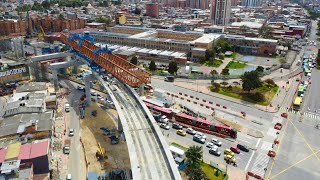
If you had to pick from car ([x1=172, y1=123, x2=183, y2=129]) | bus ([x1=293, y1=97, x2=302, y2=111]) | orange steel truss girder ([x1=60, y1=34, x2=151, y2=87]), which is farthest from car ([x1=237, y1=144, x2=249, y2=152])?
bus ([x1=293, y1=97, x2=302, y2=111])

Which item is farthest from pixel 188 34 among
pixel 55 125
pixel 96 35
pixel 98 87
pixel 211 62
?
pixel 55 125

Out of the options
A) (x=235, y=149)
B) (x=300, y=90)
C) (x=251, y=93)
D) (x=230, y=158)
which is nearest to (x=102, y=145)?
(x=230, y=158)

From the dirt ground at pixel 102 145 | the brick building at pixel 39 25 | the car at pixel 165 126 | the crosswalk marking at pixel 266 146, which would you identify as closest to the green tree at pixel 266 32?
the brick building at pixel 39 25

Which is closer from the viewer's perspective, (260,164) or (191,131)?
(260,164)

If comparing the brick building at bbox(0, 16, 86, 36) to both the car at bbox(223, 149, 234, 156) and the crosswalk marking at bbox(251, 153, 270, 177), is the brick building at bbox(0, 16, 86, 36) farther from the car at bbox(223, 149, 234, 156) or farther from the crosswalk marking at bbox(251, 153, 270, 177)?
the crosswalk marking at bbox(251, 153, 270, 177)

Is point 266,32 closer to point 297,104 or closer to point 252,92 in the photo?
point 252,92

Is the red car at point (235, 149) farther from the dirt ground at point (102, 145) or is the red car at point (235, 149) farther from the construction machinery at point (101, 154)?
the construction machinery at point (101, 154)

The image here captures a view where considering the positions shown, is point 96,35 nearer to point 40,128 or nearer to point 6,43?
point 6,43
